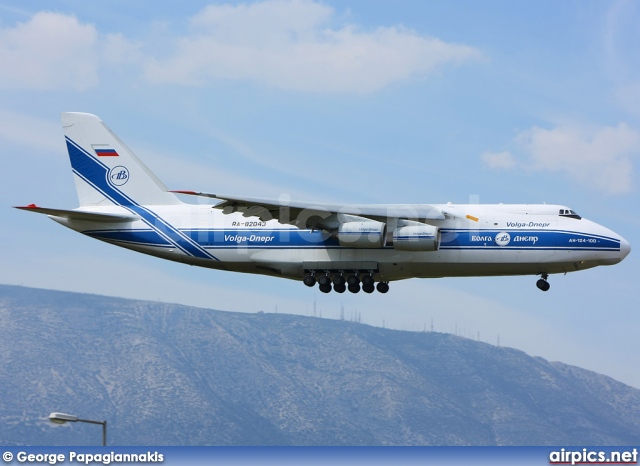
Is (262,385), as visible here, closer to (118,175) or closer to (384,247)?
(118,175)

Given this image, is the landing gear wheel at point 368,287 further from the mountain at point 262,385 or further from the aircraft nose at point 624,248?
the mountain at point 262,385

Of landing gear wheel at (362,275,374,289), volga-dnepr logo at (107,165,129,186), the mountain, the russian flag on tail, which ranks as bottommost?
the mountain

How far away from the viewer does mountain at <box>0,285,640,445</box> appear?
130 meters

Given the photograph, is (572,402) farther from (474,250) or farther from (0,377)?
(474,250)

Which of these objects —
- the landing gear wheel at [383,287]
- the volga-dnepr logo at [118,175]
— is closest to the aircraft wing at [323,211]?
the landing gear wheel at [383,287]

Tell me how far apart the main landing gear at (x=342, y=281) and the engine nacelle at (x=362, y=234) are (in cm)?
160

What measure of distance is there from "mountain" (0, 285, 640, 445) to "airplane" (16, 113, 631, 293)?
89.3 metres

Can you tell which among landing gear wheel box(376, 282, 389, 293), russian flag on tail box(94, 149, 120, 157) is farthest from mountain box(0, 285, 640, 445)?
landing gear wheel box(376, 282, 389, 293)

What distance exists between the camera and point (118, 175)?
34188 mm

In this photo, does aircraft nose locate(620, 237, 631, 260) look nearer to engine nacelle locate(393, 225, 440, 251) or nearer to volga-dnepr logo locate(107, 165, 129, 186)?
engine nacelle locate(393, 225, 440, 251)

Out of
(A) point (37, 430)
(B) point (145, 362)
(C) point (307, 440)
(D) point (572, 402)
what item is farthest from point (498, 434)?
(A) point (37, 430)

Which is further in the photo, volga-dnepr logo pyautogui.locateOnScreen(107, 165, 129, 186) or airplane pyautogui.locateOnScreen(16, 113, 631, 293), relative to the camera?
volga-dnepr logo pyautogui.locateOnScreen(107, 165, 129, 186)

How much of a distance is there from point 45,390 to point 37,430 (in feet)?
59.7

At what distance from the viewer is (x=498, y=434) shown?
13938 cm
